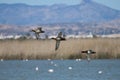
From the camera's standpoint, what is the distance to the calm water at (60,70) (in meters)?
30.3

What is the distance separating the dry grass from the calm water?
17.0 inches

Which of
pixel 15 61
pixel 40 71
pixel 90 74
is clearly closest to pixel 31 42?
pixel 15 61

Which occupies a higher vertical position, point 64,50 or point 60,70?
point 64,50

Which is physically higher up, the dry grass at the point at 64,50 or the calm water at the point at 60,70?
the dry grass at the point at 64,50

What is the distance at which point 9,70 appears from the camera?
3619 centimetres

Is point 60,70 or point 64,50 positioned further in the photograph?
point 64,50

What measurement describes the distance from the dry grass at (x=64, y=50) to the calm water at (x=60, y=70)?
0.43 metres

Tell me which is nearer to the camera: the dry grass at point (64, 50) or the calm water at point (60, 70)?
the calm water at point (60, 70)

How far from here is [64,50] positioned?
4153cm

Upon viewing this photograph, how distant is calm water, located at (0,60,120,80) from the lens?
3030cm

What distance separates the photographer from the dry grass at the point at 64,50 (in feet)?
133

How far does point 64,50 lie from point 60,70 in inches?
249

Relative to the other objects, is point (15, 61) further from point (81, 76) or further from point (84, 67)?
point (81, 76)

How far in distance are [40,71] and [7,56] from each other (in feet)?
25.2
